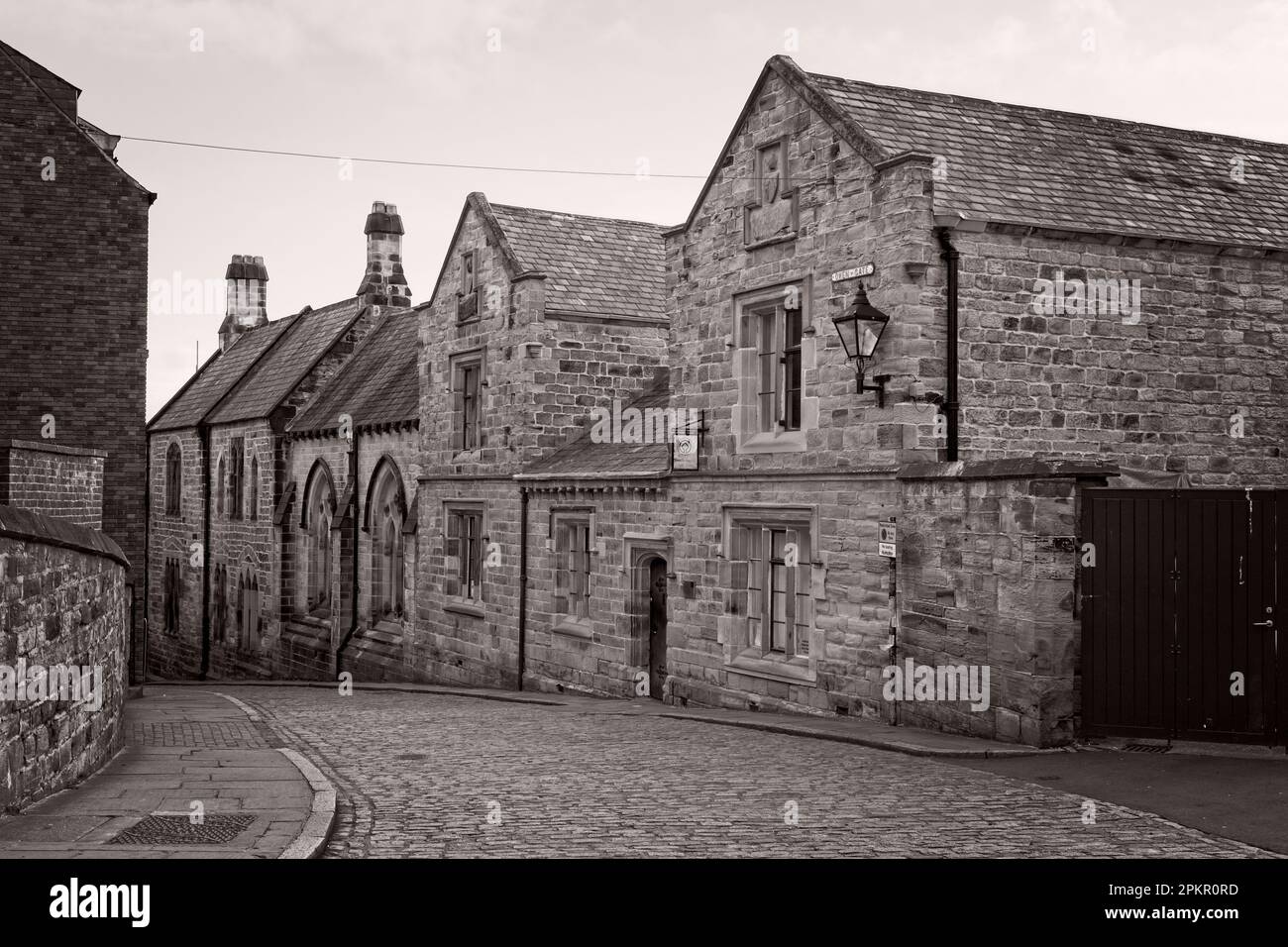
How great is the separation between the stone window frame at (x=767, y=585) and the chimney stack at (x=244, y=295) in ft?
125

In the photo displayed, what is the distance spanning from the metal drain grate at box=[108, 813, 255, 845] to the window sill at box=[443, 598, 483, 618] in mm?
15630

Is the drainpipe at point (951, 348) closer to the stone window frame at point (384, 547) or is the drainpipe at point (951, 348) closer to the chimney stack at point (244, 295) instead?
the stone window frame at point (384, 547)

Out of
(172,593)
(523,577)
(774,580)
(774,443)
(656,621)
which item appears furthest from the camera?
(172,593)

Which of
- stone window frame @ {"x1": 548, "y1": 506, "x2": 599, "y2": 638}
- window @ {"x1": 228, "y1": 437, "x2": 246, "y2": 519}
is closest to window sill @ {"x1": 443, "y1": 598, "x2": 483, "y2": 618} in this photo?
stone window frame @ {"x1": 548, "y1": 506, "x2": 599, "y2": 638}

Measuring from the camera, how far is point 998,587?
12773 mm

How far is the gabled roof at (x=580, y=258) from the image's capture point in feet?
77.5

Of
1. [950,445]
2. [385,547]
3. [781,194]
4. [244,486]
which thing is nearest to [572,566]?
[781,194]

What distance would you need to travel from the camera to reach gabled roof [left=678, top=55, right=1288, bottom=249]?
1540cm

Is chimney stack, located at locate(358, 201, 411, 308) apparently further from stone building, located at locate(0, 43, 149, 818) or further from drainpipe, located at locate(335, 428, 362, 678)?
stone building, located at locate(0, 43, 149, 818)

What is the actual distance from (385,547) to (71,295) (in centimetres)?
923

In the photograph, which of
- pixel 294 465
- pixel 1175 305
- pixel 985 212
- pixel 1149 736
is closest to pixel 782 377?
pixel 985 212

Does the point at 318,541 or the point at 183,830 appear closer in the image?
the point at 183,830

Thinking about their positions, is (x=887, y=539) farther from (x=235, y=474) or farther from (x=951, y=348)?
(x=235, y=474)

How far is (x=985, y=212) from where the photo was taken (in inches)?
583
